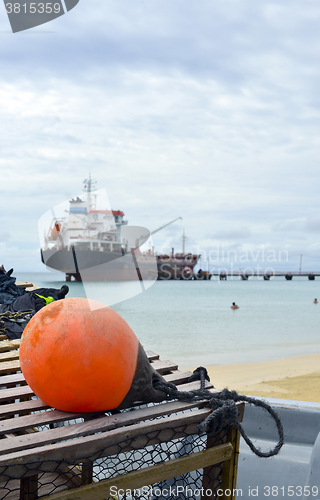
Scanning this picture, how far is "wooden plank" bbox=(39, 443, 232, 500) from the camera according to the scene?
5.30 ft

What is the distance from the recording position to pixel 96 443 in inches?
63.4

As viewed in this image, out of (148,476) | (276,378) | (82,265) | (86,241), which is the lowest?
(276,378)

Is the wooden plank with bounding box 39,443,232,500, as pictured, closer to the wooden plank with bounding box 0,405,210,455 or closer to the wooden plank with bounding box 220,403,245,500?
the wooden plank with bounding box 220,403,245,500

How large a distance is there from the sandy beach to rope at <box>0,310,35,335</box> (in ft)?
18.6

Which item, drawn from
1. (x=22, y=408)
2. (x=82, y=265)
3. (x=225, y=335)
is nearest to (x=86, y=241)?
(x=82, y=265)

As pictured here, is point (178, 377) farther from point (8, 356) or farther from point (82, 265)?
point (8, 356)

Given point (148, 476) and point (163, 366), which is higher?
point (163, 366)

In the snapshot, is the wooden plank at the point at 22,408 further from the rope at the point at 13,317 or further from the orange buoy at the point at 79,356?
the rope at the point at 13,317

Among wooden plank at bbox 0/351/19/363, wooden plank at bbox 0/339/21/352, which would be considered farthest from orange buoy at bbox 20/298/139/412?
wooden plank at bbox 0/339/21/352

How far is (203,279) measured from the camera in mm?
97312

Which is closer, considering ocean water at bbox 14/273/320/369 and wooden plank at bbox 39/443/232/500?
wooden plank at bbox 39/443/232/500

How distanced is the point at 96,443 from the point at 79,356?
385mm

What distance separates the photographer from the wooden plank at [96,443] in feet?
4.89

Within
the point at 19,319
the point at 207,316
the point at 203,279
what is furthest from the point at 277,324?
the point at 203,279
